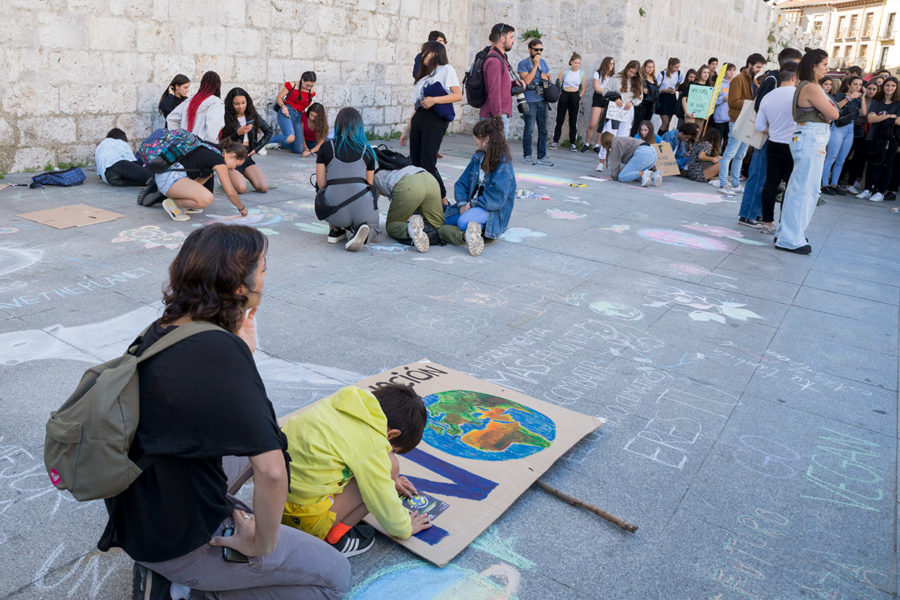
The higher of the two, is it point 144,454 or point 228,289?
point 228,289

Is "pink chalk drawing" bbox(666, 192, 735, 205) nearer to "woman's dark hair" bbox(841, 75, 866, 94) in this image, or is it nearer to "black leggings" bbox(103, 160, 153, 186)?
"woman's dark hair" bbox(841, 75, 866, 94)

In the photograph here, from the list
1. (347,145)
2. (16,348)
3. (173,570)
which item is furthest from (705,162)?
(173,570)

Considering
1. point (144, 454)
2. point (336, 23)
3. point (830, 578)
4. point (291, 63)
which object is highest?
point (336, 23)

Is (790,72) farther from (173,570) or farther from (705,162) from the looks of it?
(173,570)

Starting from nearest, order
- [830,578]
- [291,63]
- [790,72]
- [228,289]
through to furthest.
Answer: [228,289] → [830,578] → [790,72] → [291,63]

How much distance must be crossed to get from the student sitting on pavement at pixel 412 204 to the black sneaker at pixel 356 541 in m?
3.69

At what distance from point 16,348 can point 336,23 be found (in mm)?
8702

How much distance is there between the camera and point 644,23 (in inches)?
530

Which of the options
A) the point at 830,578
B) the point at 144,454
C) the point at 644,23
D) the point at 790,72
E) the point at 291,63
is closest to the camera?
the point at 144,454

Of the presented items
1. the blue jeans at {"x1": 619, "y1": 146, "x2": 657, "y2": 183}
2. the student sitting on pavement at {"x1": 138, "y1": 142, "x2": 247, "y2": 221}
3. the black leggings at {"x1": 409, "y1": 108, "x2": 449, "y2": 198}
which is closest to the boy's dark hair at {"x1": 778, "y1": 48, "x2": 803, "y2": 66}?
the blue jeans at {"x1": 619, "y1": 146, "x2": 657, "y2": 183}

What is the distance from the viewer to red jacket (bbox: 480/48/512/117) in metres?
8.30

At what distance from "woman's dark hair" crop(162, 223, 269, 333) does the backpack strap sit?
0.05 metres

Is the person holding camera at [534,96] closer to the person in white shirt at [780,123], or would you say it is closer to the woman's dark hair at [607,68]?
the woman's dark hair at [607,68]

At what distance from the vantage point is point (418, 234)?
19.2ft
